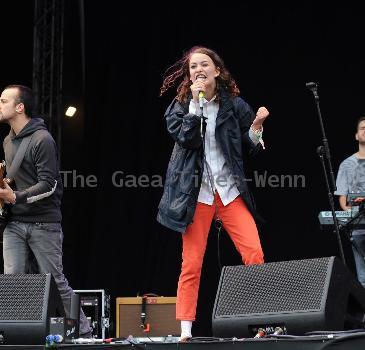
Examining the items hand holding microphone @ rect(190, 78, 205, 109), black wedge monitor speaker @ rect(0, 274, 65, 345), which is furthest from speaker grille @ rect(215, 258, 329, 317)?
hand holding microphone @ rect(190, 78, 205, 109)

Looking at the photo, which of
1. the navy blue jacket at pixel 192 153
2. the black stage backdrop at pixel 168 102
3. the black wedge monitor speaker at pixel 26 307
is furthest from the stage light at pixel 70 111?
the black wedge monitor speaker at pixel 26 307

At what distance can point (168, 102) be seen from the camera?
8.60m

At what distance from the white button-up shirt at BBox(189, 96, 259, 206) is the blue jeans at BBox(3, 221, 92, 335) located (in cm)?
117

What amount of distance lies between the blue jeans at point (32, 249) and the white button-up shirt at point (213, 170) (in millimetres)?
1169

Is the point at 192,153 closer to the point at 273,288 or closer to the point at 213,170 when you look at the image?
the point at 213,170

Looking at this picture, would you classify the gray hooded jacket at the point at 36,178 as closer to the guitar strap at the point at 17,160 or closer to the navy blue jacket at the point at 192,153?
the guitar strap at the point at 17,160

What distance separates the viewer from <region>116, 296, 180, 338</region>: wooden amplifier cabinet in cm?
663

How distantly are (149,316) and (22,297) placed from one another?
3.16 metres

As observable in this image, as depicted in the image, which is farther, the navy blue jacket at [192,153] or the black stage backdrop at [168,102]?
the black stage backdrop at [168,102]

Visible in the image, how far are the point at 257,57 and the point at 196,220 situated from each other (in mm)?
4408

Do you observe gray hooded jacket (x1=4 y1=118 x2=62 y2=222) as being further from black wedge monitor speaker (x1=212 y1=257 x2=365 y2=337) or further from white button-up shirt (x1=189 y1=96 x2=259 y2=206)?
black wedge monitor speaker (x1=212 y1=257 x2=365 y2=337)

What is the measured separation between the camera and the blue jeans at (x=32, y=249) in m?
5.07

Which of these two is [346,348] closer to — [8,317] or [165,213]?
[8,317]

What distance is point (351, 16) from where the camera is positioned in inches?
340
